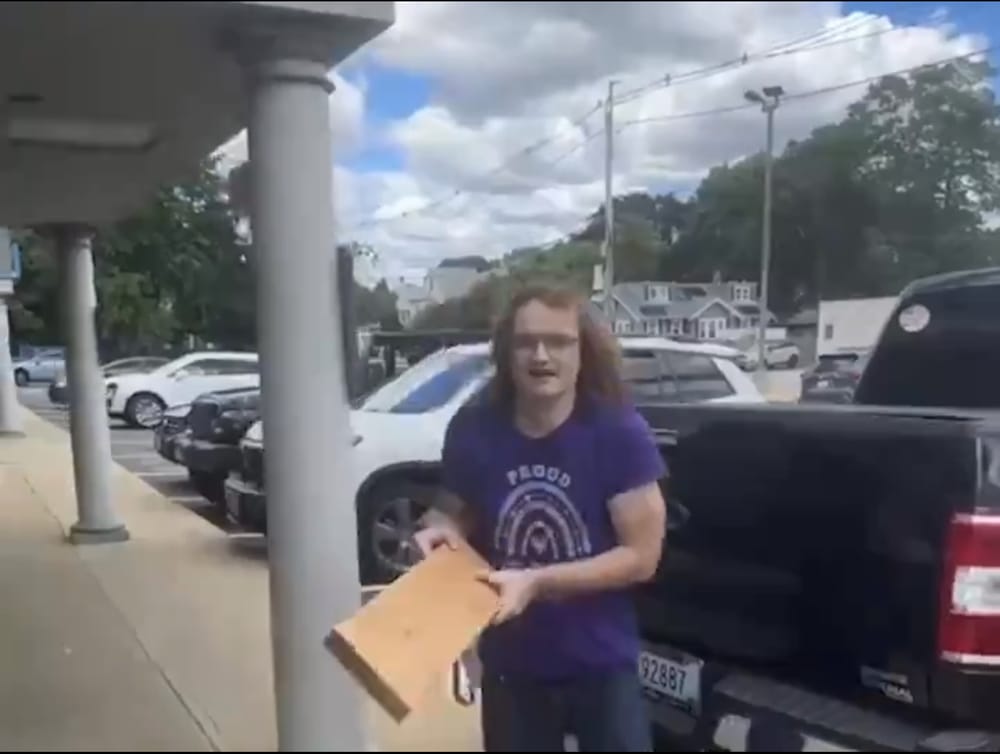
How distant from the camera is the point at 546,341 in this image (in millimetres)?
1791

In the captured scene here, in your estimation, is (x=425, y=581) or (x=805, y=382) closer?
(x=425, y=581)

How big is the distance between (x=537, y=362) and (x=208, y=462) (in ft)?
21.8

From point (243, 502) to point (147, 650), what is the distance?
303 centimetres

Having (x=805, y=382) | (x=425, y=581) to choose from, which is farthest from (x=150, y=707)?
(x=805, y=382)

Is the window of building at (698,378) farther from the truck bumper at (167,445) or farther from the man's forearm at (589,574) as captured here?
the truck bumper at (167,445)

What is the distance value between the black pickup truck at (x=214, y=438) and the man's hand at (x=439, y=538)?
208 inches

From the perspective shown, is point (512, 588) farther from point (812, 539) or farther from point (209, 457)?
point (209, 457)

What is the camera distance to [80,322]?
620 centimetres

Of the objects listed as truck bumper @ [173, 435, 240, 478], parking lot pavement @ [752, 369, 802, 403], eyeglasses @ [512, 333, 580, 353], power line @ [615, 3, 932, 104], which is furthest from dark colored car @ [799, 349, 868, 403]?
truck bumper @ [173, 435, 240, 478]

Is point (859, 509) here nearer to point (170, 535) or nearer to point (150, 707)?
point (150, 707)

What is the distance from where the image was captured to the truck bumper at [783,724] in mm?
2104

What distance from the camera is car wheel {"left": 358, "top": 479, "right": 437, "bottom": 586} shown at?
117 inches

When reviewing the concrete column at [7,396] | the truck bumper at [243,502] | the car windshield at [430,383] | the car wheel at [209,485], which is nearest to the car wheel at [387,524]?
the car windshield at [430,383]

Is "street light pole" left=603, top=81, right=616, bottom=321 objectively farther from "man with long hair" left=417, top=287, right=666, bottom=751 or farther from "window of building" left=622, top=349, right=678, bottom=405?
"man with long hair" left=417, top=287, right=666, bottom=751
